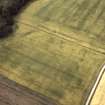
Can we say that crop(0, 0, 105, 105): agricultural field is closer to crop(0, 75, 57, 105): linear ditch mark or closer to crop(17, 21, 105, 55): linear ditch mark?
crop(17, 21, 105, 55): linear ditch mark

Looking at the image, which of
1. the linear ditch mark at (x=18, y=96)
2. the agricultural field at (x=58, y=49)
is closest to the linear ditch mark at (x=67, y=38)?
the agricultural field at (x=58, y=49)

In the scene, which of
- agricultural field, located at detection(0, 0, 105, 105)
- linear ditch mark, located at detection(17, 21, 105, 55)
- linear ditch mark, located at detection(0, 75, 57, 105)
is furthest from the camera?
linear ditch mark, located at detection(17, 21, 105, 55)

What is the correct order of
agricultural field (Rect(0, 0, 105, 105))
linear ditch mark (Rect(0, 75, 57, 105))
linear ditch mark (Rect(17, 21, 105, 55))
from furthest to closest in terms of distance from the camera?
linear ditch mark (Rect(17, 21, 105, 55)) → agricultural field (Rect(0, 0, 105, 105)) → linear ditch mark (Rect(0, 75, 57, 105))

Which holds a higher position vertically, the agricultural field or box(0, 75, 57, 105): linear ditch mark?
the agricultural field

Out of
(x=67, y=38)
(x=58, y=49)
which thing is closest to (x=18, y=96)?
(x=58, y=49)

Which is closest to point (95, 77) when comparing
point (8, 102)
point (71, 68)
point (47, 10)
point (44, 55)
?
point (71, 68)

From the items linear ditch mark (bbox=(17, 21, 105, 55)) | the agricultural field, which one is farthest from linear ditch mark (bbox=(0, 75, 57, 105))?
linear ditch mark (bbox=(17, 21, 105, 55))

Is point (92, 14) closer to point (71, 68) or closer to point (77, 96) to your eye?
point (71, 68)

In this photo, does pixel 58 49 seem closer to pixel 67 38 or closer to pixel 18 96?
pixel 67 38

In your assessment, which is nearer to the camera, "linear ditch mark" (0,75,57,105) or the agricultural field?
"linear ditch mark" (0,75,57,105)
